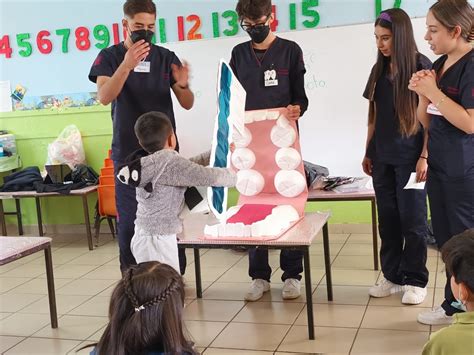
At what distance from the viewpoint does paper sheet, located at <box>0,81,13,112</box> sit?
5509 millimetres

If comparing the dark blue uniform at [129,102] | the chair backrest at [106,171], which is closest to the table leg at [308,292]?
the dark blue uniform at [129,102]

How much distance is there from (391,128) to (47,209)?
3789 mm

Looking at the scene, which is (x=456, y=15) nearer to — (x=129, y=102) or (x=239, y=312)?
(x=129, y=102)

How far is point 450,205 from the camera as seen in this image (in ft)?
8.29

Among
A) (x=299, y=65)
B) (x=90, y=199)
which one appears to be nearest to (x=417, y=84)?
(x=299, y=65)

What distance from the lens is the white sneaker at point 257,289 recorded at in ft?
10.9

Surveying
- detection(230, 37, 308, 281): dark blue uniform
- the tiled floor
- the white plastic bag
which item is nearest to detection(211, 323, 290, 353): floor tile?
the tiled floor

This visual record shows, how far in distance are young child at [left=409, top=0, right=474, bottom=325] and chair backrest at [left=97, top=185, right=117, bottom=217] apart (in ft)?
9.79

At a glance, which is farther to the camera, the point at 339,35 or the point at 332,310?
the point at 339,35

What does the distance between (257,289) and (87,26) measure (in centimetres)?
307

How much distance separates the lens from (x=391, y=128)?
3010 millimetres

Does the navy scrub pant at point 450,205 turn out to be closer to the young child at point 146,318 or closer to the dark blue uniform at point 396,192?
the dark blue uniform at point 396,192

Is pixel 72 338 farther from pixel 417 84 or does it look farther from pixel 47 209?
pixel 47 209

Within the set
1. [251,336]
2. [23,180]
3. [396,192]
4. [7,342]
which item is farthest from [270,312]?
[23,180]
